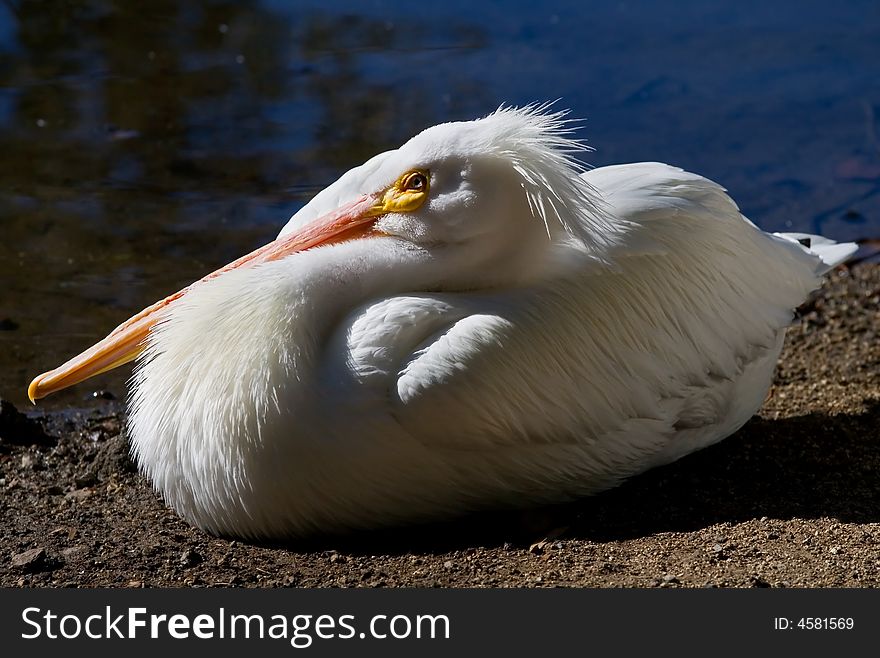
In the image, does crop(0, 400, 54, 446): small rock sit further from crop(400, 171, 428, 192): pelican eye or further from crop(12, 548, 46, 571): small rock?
crop(400, 171, 428, 192): pelican eye

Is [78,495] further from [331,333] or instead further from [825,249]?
[825,249]

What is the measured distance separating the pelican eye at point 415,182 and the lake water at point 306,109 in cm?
206

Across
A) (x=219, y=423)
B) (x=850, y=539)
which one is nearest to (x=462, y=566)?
(x=219, y=423)

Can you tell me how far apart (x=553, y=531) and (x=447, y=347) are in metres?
0.67

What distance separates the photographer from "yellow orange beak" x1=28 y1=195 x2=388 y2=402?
4.35 meters

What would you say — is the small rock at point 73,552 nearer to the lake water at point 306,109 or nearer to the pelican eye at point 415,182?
the pelican eye at point 415,182

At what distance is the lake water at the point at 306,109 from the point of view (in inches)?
267

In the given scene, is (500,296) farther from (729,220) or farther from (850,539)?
(850,539)

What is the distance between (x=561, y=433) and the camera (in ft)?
13.2

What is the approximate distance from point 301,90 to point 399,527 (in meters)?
5.53

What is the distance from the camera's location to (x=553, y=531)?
399 cm

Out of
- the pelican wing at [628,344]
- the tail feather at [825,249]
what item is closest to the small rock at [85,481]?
the pelican wing at [628,344]

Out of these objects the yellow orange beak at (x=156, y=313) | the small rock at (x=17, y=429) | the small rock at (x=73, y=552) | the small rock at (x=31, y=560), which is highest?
the yellow orange beak at (x=156, y=313)

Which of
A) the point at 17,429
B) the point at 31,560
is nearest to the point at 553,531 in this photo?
the point at 31,560
